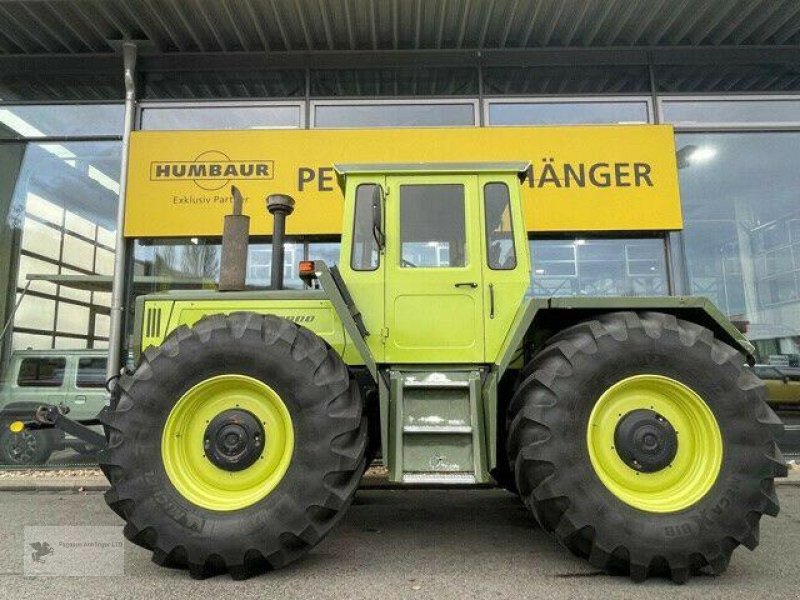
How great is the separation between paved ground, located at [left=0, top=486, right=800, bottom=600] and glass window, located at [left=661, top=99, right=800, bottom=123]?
5.05 metres

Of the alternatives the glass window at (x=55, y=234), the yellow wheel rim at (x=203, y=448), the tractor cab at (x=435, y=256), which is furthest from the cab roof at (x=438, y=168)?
the glass window at (x=55, y=234)

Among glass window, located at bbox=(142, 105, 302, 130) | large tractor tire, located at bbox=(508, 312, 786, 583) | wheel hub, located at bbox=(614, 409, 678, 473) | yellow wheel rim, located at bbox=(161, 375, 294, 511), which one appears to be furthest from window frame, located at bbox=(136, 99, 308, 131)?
wheel hub, located at bbox=(614, 409, 678, 473)

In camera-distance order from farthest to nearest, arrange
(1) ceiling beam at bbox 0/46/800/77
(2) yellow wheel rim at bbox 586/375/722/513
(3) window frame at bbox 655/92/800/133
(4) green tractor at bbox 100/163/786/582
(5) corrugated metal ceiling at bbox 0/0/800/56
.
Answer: (1) ceiling beam at bbox 0/46/800/77, (3) window frame at bbox 655/92/800/133, (5) corrugated metal ceiling at bbox 0/0/800/56, (2) yellow wheel rim at bbox 586/375/722/513, (4) green tractor at bbox 100/163/786/582

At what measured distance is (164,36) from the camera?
23.4 feet

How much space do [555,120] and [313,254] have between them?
3.67 m

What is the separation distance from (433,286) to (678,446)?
71.6 inches

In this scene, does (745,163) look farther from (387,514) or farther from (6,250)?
(6,250)

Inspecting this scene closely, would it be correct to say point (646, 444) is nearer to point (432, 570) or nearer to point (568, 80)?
point (432, 570)

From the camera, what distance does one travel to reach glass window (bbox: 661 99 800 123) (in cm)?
732

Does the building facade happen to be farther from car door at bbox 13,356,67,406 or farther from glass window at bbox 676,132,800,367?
car door at bbox 13,356,67,406

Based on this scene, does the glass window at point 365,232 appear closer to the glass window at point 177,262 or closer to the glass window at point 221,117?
the glass window at point 177,262

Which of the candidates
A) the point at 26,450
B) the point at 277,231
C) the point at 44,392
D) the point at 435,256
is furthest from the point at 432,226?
the point at 26,450

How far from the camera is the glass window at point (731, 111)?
24.0 feet

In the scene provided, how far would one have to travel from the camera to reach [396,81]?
7.55 meters
